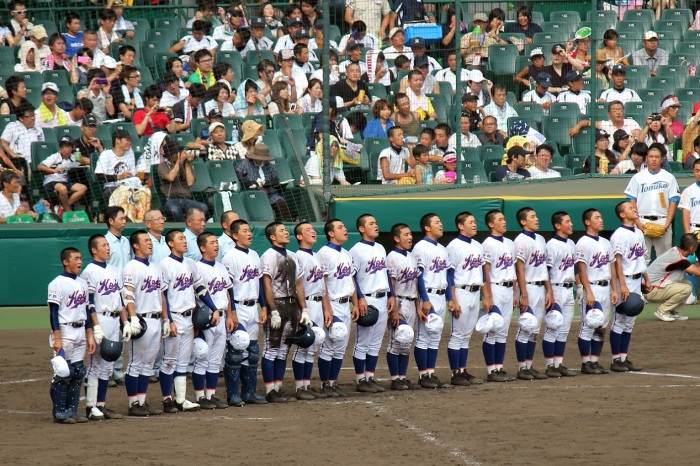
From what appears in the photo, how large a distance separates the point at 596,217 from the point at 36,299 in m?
7.01

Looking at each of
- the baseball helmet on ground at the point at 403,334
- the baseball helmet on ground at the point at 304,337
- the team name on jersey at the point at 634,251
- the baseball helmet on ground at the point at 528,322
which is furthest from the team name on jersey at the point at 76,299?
the team name on jersey at the point at 634,251

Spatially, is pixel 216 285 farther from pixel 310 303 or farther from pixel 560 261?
pixel 560 261

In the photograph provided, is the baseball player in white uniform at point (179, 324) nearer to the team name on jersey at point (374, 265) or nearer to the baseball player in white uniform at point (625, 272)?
the team name on jersey at point (374, 265)

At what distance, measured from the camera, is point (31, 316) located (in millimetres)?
13539

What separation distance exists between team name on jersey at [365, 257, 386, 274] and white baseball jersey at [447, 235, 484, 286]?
66cm

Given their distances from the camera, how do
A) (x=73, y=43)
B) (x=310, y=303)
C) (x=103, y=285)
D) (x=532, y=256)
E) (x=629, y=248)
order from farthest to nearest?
(x=73, y=43), (x=629, y=248), (x=532, y=256), (x=310, y=303), (x=103, y=285)

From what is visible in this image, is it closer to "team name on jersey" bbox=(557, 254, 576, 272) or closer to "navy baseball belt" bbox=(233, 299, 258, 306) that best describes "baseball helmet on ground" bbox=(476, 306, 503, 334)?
"team name on jersey" bbox=(557, 254, 576, 272)

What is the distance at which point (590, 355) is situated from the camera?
1034 cm

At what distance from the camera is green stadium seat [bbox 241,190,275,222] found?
538 inches

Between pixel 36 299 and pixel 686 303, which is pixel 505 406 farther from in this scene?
pixel 36 299

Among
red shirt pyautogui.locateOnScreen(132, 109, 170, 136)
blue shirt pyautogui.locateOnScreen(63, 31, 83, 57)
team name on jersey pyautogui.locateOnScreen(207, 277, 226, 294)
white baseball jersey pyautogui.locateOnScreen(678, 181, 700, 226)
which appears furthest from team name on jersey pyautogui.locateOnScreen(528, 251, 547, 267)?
blue shirt pyautogui.locateOnScreen(63, 31, 83, 57)

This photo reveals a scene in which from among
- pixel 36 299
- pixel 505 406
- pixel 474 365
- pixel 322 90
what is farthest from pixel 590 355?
pixel 36 299

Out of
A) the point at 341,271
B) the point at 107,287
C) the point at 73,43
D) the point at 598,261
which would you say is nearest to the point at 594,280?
the point at 598,261

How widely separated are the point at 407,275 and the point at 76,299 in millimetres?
2820
